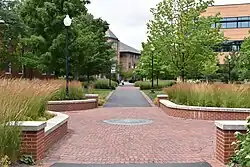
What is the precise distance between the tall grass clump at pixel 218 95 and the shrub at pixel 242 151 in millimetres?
8918

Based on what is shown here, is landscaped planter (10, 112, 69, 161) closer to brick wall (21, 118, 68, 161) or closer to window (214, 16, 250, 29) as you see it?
brick wall (21, 118, 68, 161)

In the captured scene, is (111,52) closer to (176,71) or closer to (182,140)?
(176,71)

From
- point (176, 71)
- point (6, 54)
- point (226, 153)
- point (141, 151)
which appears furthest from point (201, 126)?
point (6, 54)

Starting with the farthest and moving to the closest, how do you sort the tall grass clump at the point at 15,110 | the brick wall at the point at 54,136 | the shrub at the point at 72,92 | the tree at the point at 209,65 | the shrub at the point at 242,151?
1. the tree at the point at 209,65
2. the shrub at the point at 72,92
3. the brick wall at the point at 54,136
4. the tall grass clump at the point at 15,110
5. the shrub at the point at 242,151

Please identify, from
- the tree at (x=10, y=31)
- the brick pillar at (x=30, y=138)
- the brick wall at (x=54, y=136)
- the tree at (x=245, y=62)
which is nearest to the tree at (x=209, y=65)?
the tree at (x=245, y=62)

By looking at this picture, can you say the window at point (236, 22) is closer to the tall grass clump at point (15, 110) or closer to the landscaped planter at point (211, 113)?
the landscaped planter at point (211, 113)

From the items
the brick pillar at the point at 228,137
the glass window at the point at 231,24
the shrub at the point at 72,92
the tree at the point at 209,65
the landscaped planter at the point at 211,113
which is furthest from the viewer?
the glass window at the point at 231,24

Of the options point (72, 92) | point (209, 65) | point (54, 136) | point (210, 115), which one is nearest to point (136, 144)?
point (54, 136)

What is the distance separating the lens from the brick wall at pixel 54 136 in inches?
337

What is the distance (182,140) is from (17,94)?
4396 mm

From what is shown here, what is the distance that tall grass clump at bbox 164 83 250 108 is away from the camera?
51.0ft

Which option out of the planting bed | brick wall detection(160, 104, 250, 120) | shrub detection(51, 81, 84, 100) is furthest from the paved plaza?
shrub detection(51, 81, 84, 100)

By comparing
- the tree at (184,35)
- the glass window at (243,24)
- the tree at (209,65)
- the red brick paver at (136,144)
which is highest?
the glass window at (243,24)

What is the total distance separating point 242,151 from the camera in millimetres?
6164
